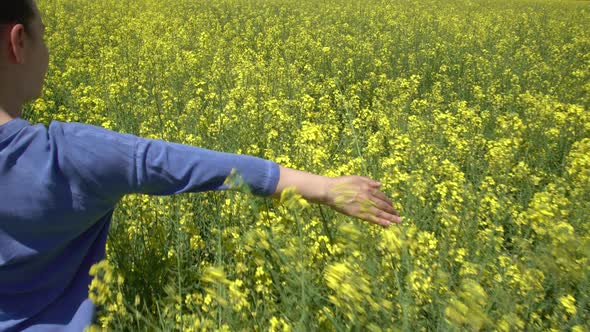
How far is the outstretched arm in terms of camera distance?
1546 mm

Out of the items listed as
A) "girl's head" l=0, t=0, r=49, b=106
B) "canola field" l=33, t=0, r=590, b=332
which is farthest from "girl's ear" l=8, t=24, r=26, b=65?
"canola field" l=33, t=0, r=590, b=332

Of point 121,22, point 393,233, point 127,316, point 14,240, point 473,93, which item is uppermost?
point 393,233

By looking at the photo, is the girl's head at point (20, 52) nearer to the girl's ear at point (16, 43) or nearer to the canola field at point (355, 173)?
the girl's ear at point (16, 43)

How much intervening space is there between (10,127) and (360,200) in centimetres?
100

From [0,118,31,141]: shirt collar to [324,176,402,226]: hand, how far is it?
0.88m

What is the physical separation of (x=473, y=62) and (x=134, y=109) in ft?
15.5

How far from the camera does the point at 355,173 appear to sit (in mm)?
3057

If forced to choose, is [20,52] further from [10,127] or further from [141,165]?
[141,165]

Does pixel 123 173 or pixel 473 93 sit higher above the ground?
pixel 123 173

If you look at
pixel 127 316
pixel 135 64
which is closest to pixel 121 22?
pixel 135 64

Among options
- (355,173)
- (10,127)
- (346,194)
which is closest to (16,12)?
(10,127)

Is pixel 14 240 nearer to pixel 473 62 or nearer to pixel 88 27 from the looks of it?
pixel 473 62

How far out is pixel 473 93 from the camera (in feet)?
19.0

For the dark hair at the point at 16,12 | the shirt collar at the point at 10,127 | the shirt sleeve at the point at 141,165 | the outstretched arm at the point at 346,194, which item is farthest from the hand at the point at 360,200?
the dark hair at the point at 16,12
